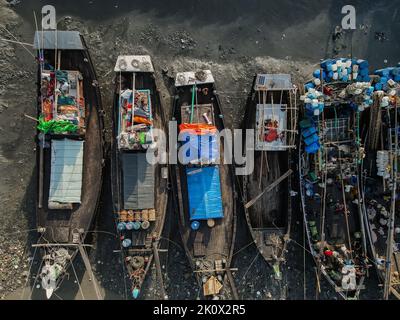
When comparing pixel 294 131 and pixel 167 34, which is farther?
pixel 167 34

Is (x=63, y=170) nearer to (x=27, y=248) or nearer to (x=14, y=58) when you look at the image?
(x=27, y=248)

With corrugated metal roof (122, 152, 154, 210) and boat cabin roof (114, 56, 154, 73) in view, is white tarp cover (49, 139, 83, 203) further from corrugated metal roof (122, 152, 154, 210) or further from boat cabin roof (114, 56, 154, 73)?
boat cabin roof (114, 56, 154, 73)

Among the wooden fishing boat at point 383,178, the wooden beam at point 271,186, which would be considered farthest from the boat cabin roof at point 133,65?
the wooden fishing boat at point 383,178

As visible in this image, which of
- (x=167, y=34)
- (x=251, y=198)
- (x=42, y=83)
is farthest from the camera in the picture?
(x=167, y=34)

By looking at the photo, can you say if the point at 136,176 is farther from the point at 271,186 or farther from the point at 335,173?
the point at 335,173

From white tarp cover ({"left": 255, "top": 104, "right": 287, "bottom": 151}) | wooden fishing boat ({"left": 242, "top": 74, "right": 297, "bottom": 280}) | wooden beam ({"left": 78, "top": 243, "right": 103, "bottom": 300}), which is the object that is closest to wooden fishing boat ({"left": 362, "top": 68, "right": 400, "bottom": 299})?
wooden fishing boat ({"left": 242, "top": 74, "right": 297, "bottom": 280})

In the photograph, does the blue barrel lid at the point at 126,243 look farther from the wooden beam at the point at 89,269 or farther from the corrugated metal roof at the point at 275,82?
the corrugated metal roof at the point at 275,82

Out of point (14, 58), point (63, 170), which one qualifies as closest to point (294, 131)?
point (63, 170)
